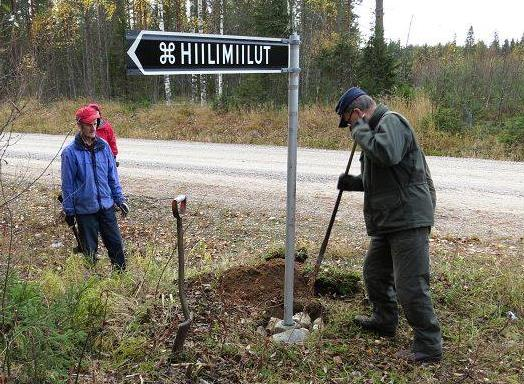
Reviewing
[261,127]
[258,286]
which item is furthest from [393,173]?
[261,127]

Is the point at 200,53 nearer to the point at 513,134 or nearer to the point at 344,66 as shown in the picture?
the point at 513,134

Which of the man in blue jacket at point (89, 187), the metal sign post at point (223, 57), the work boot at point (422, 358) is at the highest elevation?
the metal sign post at point (223, 57)

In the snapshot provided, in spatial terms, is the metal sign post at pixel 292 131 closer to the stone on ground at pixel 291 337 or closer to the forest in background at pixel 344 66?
the stone on ground at pixel 291 337

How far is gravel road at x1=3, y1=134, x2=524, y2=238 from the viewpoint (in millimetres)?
7582

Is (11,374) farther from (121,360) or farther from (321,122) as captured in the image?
(321,122)

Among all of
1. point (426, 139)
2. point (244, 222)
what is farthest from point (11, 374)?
point (426, 139)

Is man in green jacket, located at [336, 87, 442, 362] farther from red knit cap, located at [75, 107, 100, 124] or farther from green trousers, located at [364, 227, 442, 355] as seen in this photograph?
red knit cap, located at [75, 107, 100, 124]

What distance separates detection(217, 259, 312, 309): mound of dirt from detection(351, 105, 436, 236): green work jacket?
4.27 ft

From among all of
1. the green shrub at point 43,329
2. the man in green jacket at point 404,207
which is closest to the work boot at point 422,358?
the man in green jacket at point 404,207

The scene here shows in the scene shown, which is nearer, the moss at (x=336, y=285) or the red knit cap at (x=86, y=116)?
the moss at (x=336, y=285)

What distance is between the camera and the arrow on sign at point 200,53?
282cm

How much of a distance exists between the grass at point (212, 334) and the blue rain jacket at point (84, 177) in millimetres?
583

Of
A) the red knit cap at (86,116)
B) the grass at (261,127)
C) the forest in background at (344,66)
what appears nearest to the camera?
the red knit cap at (86,116)

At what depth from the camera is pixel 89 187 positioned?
17.2 feet
